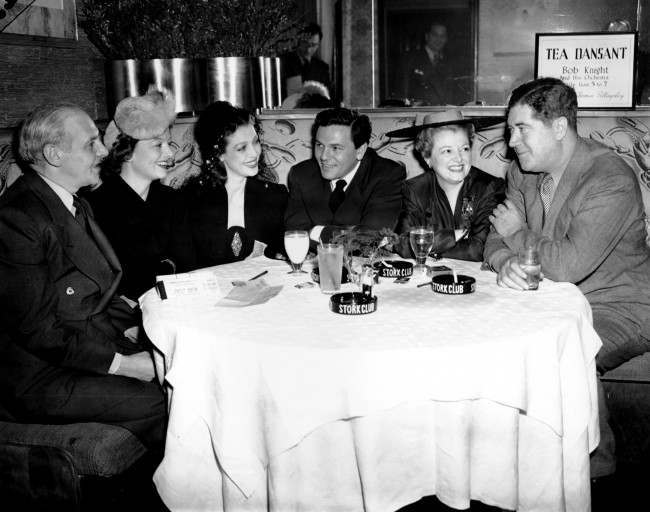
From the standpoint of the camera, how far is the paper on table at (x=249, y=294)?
6.66ft

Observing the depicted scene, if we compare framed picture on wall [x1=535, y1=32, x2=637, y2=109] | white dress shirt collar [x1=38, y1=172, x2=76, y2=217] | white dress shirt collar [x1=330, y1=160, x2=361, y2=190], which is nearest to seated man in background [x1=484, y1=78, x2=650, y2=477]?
white dress shirt collar [x1=330, y1=160, x2=361, y2=190]

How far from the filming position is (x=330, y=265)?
2.11 meters

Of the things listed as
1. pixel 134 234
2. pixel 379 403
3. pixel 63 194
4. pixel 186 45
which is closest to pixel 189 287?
pixel 63 194

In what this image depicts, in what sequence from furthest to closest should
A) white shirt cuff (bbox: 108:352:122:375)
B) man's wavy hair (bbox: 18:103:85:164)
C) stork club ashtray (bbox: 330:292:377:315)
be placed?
man's wavy hair (bbox: 18:103:85:164) → white shirt cuff (bbox: 108:352:122:375) → stork club ashtray (bbox: 330:292:377:315)

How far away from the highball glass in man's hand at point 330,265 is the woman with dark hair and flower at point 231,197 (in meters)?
1.05

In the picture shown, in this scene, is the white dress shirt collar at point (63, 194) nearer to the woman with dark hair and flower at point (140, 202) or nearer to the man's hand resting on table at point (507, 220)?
the woman with dark hair and flower at point (140, 202)

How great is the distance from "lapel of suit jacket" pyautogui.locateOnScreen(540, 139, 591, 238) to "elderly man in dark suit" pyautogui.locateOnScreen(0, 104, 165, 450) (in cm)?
167

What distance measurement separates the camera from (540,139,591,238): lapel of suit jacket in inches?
104

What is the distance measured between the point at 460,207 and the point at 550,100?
636mm

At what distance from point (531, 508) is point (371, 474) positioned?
1.65 ft

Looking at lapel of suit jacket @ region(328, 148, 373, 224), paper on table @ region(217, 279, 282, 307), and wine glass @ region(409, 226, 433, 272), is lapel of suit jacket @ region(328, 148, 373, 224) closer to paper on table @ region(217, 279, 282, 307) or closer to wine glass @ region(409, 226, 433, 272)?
wine glass @ region(409, 226, 433, 272)

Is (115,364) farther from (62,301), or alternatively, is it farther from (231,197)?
(231,197)

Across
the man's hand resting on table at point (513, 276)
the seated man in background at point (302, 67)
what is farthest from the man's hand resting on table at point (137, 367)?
the seated man in background at point (302, 67)

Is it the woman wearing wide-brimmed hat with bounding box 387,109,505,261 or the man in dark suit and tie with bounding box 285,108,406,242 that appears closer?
the woman wearing wide-brimmed hat with bounding box 387,109,505,261
